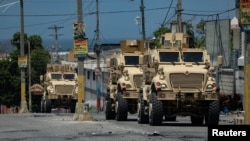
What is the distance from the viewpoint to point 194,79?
2459cm

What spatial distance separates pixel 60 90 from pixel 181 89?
24.7 metres

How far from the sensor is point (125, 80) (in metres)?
29.3

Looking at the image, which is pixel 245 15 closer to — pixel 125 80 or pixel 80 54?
pixel 80 54

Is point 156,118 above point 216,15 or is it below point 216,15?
below

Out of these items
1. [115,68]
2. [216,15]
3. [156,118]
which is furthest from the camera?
[216,15]

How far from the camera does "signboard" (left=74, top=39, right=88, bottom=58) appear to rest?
90.2 ft

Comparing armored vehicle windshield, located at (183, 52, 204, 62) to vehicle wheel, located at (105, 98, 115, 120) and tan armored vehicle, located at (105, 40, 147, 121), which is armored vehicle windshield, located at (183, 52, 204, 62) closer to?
tan armored vehicle, located at (105, 40, 147, 121)

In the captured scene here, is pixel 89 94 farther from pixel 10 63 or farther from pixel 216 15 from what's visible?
pixel 216 15

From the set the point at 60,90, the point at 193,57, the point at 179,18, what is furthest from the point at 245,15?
the point at 60,90

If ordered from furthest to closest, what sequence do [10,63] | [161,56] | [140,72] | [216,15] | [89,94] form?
[89,94], [10,63], [216,15], [140,72], [161,56]

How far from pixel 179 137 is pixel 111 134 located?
78.4 inches

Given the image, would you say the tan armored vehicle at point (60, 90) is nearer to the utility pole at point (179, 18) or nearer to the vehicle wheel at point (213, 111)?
the utility pole at point (179, 18)

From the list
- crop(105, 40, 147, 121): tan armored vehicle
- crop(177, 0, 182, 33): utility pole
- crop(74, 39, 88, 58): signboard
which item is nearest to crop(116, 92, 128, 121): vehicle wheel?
crop(105, 40, 147, 121): tan armored vehicle

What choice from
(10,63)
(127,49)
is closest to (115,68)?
(127,49)
